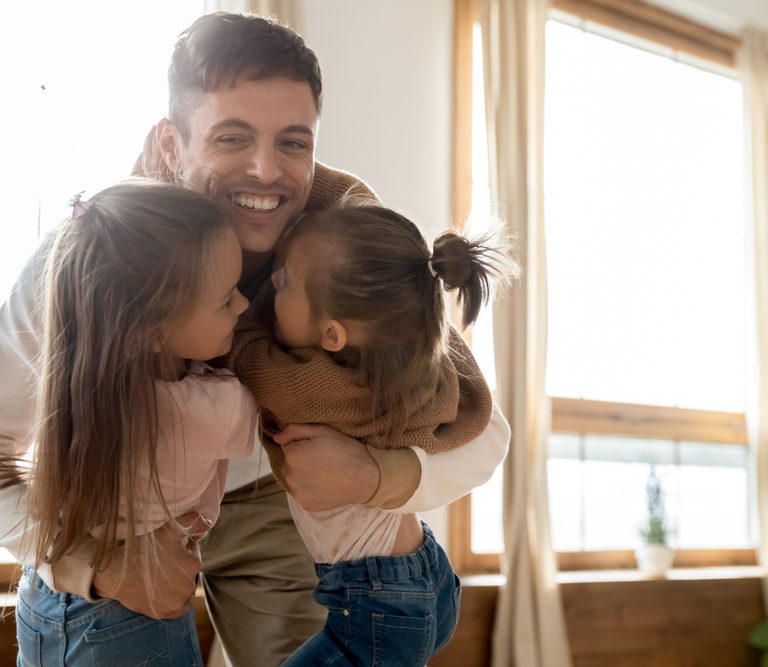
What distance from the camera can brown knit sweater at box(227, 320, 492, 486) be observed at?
1.38 metres

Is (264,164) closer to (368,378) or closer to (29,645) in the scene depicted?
(368,378)

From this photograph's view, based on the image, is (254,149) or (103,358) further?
(254,149)

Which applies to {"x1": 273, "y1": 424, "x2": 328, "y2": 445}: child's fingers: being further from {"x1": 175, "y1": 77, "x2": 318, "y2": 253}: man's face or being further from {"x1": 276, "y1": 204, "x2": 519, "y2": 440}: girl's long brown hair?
{"x1": 175, "y1": 77, "x2": 318, "y2": 253}: man's face

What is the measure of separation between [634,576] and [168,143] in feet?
9.78

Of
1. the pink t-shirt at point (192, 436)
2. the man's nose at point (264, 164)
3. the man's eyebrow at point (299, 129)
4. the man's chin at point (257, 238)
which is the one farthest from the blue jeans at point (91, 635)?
the man's eyebrow at point (299, 129)

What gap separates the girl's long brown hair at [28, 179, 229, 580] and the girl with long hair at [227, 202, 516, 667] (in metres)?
0.26

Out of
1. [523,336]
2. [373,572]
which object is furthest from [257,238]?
[523,336]

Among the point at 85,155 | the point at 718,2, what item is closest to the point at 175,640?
the point at 85,155

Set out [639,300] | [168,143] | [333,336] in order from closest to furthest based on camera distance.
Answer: [333,336] < [168,143] < [639,300]

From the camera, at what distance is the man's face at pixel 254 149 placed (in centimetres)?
158

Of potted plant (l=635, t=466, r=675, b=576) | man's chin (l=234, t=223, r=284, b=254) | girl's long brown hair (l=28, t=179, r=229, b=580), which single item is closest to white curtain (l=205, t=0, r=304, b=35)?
man's chin (l=234, t=223, r=284, b=254)

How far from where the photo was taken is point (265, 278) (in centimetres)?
160

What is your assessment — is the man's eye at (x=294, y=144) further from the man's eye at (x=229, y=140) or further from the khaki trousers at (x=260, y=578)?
the khaki trousers at (x=260, y=578)

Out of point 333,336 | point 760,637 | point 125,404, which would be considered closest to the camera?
point 125,404
